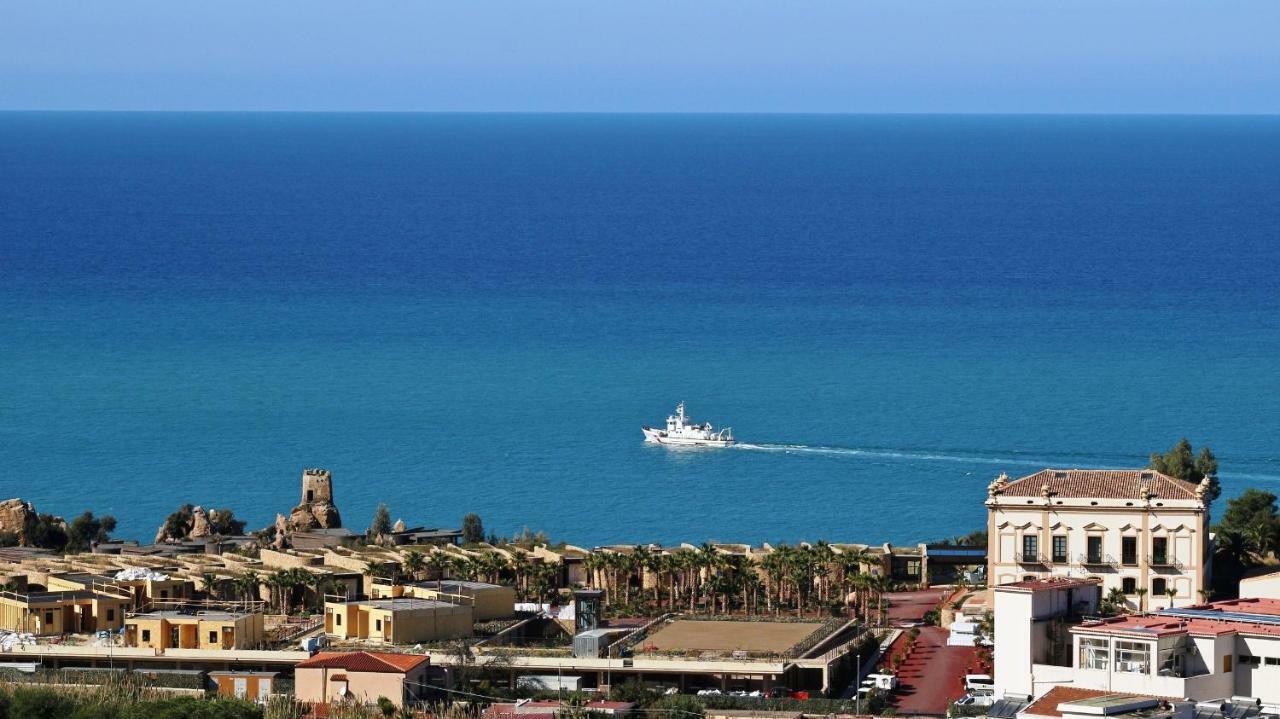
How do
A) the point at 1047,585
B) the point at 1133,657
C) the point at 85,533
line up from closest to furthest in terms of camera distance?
the point at 1133,657 < the point at 1047,585 < the point at 85,533

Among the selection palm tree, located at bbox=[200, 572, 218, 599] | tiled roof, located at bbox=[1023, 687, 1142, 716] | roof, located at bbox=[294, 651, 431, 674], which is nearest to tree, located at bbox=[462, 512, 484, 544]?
palm tree, located at bbox=[200, 572, 218, 599]

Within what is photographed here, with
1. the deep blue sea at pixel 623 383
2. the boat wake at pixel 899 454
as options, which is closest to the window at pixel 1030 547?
the deep blue sea at pixel 623 383

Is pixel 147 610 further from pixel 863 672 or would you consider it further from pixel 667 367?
pixel 667 367

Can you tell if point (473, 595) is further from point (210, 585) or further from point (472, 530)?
point (472, 530)

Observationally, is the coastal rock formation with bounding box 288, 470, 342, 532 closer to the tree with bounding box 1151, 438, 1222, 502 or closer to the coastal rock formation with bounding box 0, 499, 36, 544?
the coastal rock formation with bounding box 0, 499, 36, 544

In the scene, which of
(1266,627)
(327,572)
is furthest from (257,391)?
(1266,627)

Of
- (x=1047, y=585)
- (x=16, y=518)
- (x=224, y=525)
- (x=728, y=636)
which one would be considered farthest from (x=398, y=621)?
(x=16, y=518)

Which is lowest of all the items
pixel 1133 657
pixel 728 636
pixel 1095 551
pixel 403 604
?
pixel 1133 657
